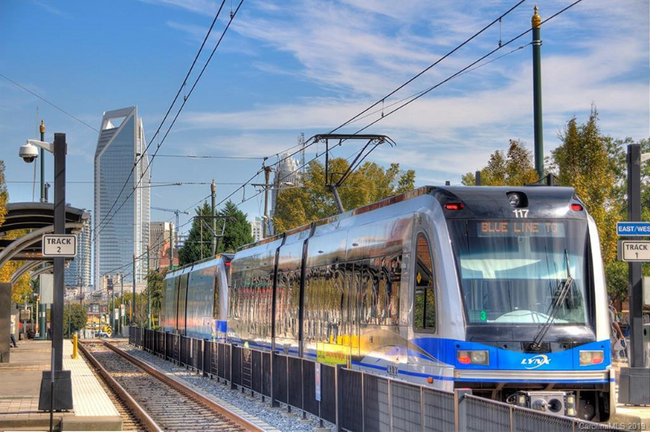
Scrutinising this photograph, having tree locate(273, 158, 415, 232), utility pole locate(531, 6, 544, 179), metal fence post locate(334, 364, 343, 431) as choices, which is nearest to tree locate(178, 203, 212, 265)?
tree locate(273, 158, 415, 232)

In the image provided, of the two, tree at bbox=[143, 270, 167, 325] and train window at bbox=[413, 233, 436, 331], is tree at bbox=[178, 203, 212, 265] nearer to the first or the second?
tree at bbox=[143, 270, 167, 325]

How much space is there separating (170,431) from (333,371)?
3115mm

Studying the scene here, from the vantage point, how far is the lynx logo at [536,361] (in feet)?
42.7

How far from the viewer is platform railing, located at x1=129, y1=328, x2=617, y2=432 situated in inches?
366

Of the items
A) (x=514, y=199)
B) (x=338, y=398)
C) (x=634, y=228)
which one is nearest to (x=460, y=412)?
(x=514, y=199)

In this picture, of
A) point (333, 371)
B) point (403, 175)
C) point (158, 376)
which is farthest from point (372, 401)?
point (403, 175)

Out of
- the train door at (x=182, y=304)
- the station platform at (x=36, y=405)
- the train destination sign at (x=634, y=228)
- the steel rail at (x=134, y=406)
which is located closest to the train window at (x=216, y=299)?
the steel rail at (x=134, y=406)

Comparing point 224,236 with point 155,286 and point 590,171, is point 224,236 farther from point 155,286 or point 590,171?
point 590,171

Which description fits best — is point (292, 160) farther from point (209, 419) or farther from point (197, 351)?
point (209, 419)

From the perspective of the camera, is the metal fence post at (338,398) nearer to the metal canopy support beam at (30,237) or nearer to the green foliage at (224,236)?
the metal canopy support beam at (30,237)

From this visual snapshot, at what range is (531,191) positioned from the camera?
14195mm

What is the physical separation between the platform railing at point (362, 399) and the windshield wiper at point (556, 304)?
1295mm

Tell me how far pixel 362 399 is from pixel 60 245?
242 inches

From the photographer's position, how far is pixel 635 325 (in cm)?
1844
